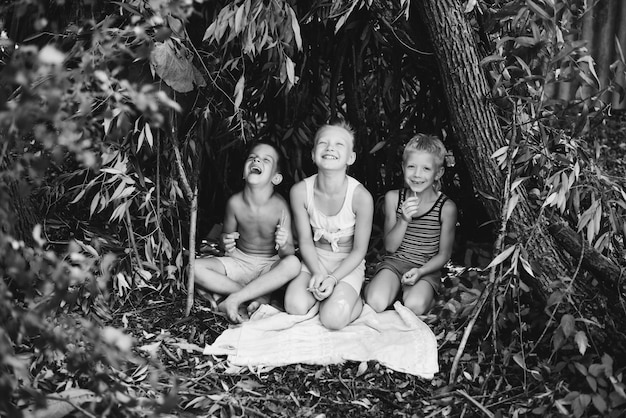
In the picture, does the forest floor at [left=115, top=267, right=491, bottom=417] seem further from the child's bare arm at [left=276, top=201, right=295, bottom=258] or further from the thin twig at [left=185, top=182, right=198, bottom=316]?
the child's bare arm at [left=276, top=201, right=295, bottom=258]

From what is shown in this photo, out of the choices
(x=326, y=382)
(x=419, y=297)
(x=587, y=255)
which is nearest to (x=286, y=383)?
(x=326, y=382)

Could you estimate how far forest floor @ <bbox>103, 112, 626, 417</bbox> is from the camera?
7.35 feet

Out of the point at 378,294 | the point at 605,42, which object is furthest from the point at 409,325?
the point at 605,42

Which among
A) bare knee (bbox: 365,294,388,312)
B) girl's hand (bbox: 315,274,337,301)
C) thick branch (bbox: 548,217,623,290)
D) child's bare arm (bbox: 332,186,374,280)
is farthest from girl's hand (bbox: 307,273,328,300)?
thick branch (bbox: 548,217,623,290)

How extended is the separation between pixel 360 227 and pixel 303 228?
0.25 metres

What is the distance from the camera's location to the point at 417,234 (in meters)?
3.09

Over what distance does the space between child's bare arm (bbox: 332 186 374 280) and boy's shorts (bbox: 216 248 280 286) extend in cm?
41

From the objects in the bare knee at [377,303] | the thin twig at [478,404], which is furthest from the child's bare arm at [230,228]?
the thin twig at [478,404]

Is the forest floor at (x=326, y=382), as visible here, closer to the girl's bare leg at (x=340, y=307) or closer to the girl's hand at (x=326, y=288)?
the girl's bare leg at (x=340, y=307)

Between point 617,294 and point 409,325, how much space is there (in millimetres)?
807

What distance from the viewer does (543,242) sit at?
2424 mm

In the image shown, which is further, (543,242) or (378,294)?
(378,294)

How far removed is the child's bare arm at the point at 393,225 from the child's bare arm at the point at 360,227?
0.13 metres

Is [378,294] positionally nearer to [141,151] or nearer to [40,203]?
[141,151]
